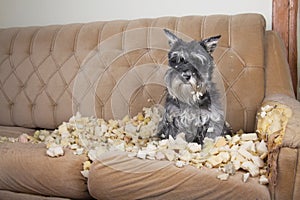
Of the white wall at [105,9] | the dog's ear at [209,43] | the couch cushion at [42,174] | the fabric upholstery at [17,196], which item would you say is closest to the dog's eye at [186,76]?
the dog's ear at [209,43]

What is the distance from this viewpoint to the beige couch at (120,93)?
4.22ft

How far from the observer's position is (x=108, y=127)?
6.05 ft

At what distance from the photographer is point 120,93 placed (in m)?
2.00

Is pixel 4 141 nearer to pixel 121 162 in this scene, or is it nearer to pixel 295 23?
pixel 121 162

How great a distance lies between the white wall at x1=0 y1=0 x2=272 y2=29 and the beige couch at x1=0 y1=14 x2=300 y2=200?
0.25 metres

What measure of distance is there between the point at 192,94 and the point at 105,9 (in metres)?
1.15

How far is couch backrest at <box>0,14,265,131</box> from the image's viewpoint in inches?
73.9

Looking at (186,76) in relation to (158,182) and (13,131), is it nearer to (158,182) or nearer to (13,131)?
(158,182)

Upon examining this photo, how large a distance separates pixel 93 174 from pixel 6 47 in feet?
4.17

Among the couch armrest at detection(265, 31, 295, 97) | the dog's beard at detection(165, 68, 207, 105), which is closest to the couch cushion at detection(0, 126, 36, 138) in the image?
the dog's beard at detection(165, 68, 207, 105)

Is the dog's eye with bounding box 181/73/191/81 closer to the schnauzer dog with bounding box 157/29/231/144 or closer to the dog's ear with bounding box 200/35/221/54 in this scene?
the schnauzer dog with bounding box 157/29/231/144

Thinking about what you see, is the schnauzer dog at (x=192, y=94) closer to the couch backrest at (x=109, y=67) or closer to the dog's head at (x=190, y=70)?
the dog's head at (x=190, y=70)

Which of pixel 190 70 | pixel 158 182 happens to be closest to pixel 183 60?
pixel 190 70

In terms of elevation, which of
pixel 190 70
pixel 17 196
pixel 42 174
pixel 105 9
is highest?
pixel 105 9
